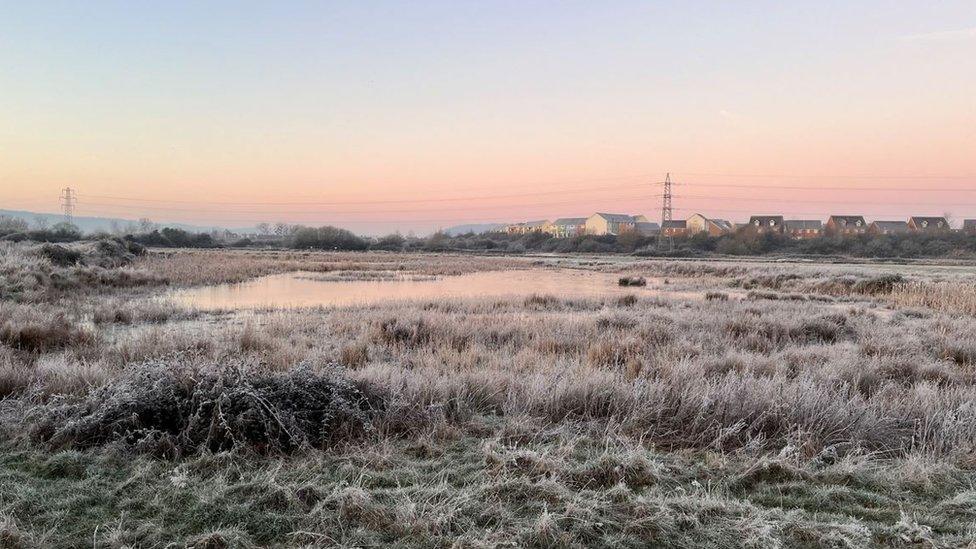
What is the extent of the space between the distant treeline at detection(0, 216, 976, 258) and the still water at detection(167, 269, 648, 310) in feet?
148

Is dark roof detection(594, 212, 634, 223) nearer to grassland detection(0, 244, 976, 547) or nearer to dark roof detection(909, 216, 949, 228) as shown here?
dark roof detection(909, 216, 949, 228)

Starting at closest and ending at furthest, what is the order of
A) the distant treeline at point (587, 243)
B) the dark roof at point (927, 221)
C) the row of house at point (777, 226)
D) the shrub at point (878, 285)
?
the shrub at point (878, 285) → the distant treeline at point (587, 243) → the row of house at point (777, 226) → the dark roof at point (927, 221)

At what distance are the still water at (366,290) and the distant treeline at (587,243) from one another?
45023 mm

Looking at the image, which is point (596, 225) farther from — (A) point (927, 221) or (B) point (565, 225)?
(A) point (927, 221)

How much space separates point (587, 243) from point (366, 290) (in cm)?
6370

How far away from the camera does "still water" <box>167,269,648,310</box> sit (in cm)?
2156

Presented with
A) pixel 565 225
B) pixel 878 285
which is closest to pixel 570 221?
pixel 565 225

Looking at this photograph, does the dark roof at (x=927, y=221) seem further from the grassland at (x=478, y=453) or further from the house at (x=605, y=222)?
the grassland at (x=478, y=453)

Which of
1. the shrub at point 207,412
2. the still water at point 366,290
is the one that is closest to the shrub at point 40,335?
the shrub at point 207,412

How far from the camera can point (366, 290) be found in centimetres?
2781

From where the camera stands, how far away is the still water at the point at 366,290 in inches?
849

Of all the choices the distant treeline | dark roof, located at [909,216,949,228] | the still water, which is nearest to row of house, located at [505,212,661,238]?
the distant treeline

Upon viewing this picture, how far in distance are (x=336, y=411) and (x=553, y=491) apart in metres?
2.45

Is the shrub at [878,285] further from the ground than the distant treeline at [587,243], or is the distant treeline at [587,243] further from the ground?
the distant treeline at [587,243]
